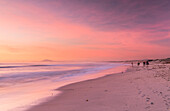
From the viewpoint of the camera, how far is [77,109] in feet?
21.6

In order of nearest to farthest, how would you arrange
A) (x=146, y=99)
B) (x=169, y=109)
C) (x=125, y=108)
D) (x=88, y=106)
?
(x=169, y=109), (x=125, y=108), (x=88, y=106), (x=146, y=99)

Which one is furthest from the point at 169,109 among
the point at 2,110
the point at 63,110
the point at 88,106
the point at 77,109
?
the point at 2,110

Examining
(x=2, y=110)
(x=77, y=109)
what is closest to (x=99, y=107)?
(x=77, y=109)

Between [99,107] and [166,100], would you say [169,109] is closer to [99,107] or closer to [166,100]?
[166,100]

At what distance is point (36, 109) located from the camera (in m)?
7.02

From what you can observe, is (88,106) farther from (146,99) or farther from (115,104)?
(146,99)

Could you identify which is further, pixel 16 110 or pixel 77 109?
pixel 16 110

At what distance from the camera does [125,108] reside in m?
6.36

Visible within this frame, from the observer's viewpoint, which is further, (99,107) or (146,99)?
(146,99)

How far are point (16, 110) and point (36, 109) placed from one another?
1.04 metres

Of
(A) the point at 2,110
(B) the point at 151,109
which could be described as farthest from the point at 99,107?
(A) the point at 2,110

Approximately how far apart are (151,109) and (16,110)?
6.56 metres

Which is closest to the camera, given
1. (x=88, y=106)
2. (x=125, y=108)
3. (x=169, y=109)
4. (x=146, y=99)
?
(x=169, y=109)

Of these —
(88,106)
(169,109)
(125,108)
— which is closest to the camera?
(169,109)
